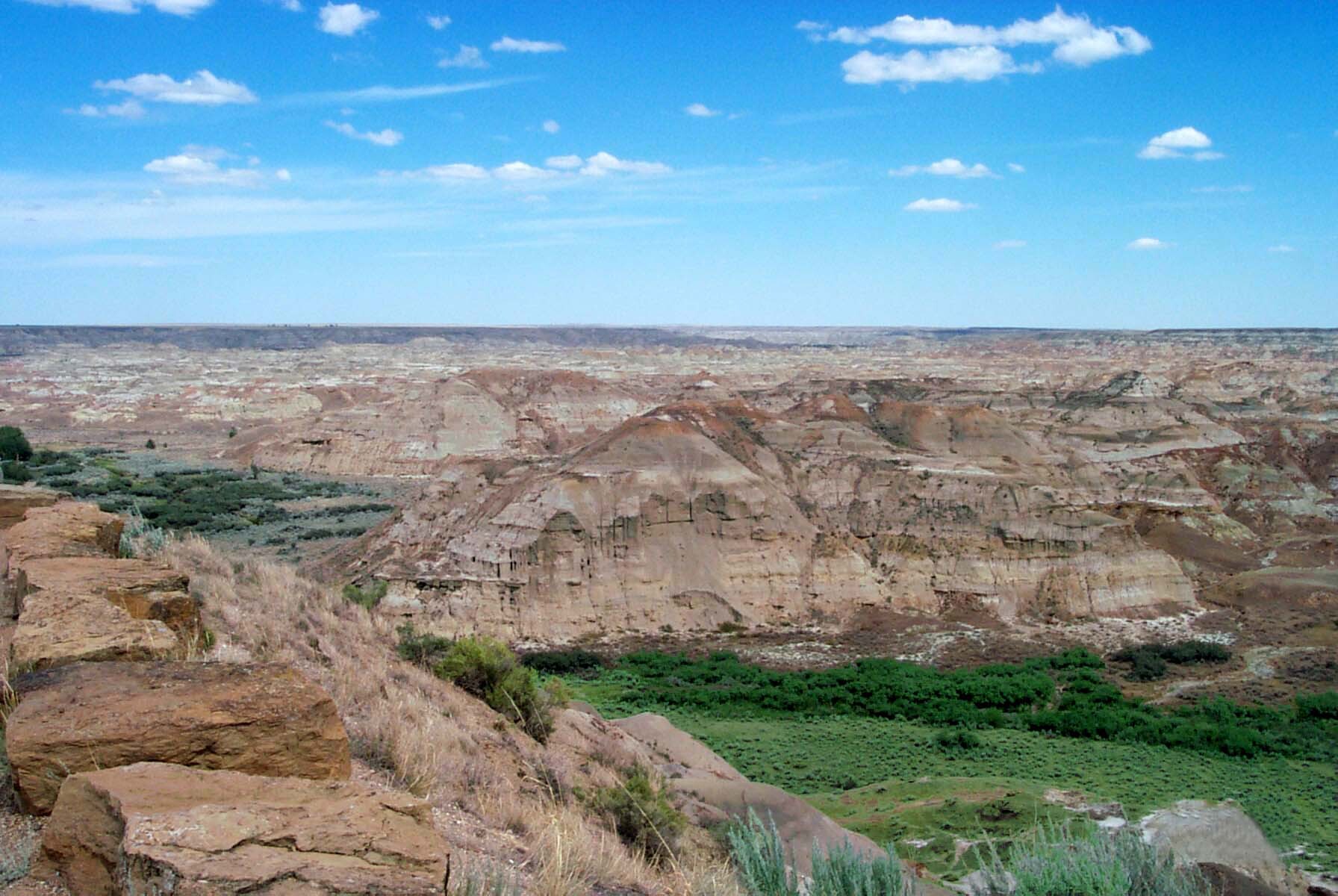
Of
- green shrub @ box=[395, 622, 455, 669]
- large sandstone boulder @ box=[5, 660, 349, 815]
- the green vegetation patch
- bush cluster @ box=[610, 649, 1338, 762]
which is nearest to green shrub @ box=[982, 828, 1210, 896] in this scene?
large sandstone boulder @ box=[5, 660, 349, 815]

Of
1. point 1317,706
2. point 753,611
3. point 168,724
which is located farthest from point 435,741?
point 753,611

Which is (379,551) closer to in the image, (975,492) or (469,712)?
(975,492)

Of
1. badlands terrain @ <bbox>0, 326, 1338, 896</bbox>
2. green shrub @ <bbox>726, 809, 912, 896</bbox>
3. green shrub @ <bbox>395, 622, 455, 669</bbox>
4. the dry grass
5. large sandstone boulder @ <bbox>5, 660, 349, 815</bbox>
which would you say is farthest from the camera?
green shrub @ <bbox>395, 622, 455, 669</bbox>

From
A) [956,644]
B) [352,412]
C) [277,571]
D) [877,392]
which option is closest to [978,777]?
[956,644]

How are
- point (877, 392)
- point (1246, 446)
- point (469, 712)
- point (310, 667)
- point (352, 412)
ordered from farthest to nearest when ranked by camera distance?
point (352, 412) < point (877, 392) < point (1246, 446) < point (469, 712) < point (310, 667)

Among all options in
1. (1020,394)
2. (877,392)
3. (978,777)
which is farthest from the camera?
(1020,394)

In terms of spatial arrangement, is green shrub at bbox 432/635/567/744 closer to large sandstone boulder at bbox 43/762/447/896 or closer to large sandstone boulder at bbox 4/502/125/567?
large sandstone boulder at bbox 4/502/125/567

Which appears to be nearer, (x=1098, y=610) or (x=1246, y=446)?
(x=1098, y=610)
